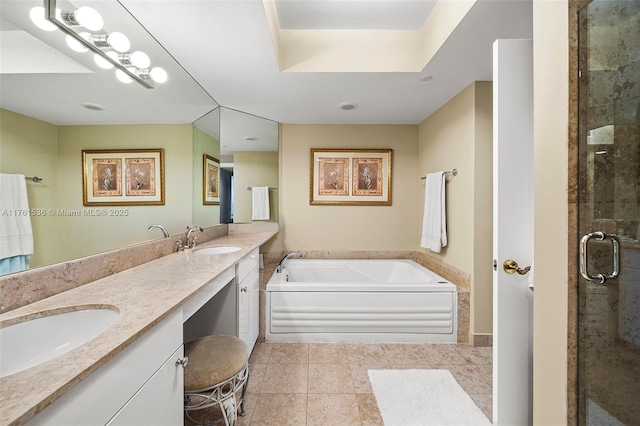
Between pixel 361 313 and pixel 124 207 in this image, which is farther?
pixel 361 313

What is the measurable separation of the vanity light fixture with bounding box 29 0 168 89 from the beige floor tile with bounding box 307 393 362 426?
7.09ft

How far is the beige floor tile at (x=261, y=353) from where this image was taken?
82.3 inches

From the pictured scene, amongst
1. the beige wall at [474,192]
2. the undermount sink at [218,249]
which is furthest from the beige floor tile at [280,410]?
the beige wall at [474,192]

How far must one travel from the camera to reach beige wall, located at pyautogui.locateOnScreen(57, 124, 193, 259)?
1141 millimetres

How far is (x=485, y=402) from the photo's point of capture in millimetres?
1666

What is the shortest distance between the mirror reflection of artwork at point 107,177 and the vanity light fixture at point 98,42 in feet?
1.54

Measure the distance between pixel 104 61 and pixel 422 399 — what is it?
2622mm

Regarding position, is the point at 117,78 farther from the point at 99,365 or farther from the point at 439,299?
the point at 439,299

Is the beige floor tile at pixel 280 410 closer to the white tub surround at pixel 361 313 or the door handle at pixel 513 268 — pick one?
the white tub surround at pixel 361 313

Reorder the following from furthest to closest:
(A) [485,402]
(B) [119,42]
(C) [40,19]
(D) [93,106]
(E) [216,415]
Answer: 1. (A) [485,402]
2. (E) [216,415]
3. (B) [119,42]
4. (D) [93,106]
5. (C) [40,19]

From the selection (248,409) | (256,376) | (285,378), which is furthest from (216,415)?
(285,378)

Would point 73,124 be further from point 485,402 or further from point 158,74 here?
point 485,402

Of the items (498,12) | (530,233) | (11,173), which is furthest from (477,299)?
(11,173)

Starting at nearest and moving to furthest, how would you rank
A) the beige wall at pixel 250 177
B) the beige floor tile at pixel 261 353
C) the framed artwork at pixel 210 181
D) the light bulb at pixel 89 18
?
the light bulb at pixel 89 18, the beige floor tile at pixel 261 353, the framed artwork at pixel 210 181, the beige wall at pixel 250 177
